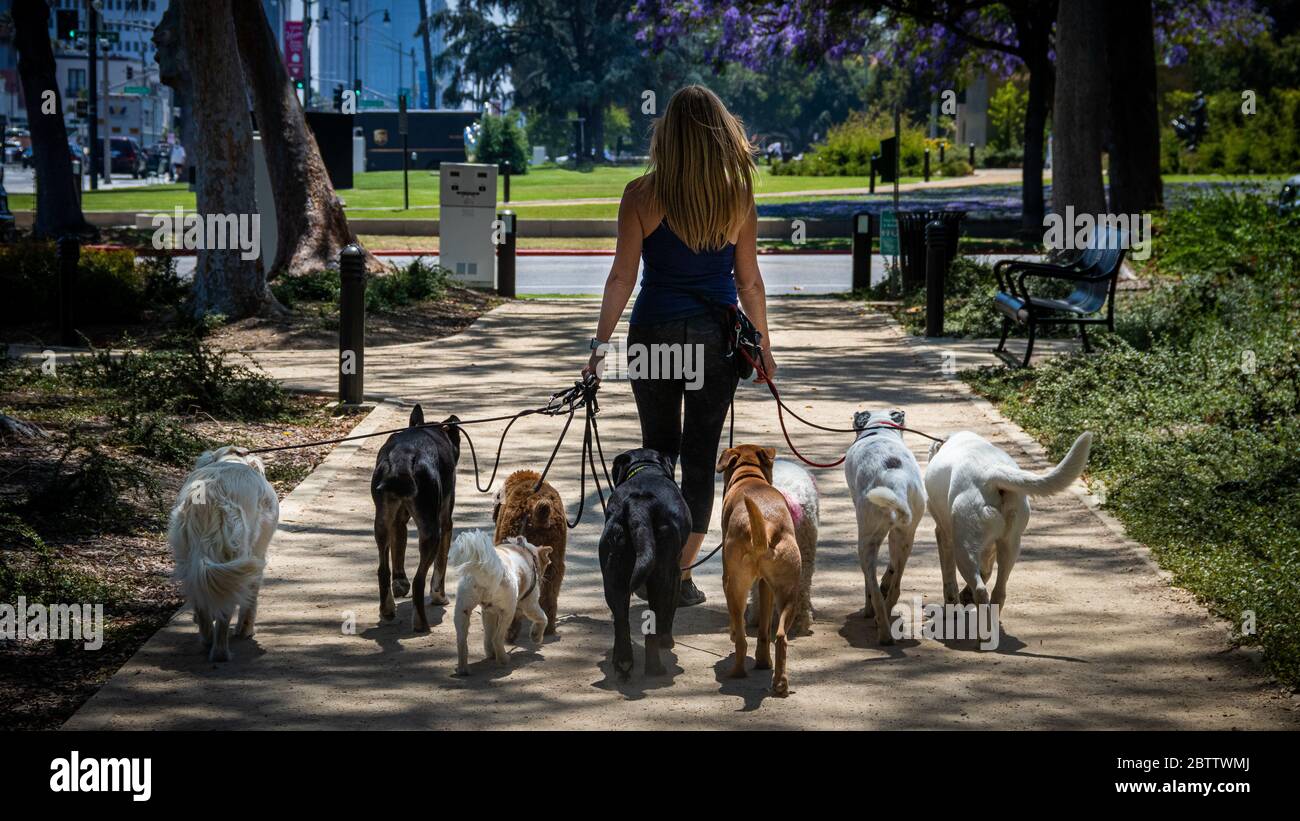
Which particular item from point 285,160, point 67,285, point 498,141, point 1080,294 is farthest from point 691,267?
point 498,141

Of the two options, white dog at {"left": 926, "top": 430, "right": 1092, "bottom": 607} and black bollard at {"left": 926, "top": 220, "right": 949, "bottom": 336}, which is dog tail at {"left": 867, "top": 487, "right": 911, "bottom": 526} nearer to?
white dog at {"left": 926, "top": 430, "right": 1092, "bottom": 607}

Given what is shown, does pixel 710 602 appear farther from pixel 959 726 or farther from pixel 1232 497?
pixel 1232 497

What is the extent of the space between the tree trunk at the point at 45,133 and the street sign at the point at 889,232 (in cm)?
1575

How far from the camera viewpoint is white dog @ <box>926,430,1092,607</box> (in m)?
6.00

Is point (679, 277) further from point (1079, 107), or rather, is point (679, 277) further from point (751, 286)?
point (1079, 107)

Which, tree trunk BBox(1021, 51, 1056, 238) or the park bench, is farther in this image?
tree trunk BBox(1021, 51, 1056, 238)

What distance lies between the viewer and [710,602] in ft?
23.1

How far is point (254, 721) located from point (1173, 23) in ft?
118

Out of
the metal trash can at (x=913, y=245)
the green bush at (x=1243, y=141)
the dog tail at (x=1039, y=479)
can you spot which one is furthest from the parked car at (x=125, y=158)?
the dog tail at (x=1039, y=479)

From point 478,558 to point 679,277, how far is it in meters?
1.45

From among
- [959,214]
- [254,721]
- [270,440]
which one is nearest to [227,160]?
[270,440]

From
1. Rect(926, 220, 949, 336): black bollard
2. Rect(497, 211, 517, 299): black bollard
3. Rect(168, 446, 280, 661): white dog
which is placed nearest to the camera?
Rect(168, 446, 280, 661): white dog

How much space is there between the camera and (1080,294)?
14.1 metres

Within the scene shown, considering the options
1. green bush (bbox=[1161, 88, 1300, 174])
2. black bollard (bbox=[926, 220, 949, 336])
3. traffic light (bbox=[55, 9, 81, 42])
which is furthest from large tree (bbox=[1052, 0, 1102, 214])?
traffic light (bbox=[55, 9, 81, 42])
